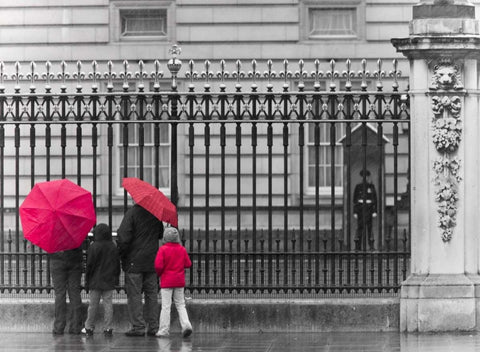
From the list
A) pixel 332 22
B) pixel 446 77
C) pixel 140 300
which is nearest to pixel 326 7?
pixel 332 22

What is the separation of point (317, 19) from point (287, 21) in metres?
0.69

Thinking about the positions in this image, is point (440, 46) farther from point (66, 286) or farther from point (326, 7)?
point (326, 7)

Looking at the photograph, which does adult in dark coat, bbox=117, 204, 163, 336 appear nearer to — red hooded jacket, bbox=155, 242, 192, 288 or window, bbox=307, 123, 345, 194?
red hooded jacket, bbox=155, 242, 192, 288

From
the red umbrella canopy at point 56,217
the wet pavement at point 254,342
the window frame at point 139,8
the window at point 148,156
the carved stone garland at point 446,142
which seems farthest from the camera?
the window frame at point 139,8

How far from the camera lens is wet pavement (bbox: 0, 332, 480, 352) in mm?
15680

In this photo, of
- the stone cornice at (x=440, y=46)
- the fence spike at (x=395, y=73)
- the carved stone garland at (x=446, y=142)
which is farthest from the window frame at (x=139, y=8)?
the carved stone garland at (x=446, y=142)

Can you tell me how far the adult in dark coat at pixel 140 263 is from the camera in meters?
16.6

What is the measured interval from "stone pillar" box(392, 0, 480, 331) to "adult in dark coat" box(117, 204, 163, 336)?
2.85 m

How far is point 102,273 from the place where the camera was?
1664 cm

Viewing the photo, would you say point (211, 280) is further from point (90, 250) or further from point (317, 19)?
point (317, 19)

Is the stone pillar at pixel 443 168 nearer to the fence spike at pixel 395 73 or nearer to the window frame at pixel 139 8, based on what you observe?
the fence spike at pixel 395 73

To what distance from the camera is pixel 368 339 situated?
16281 millimetres

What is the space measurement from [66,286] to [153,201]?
1455 mm

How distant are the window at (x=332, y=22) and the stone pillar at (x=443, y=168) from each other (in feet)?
47.9
